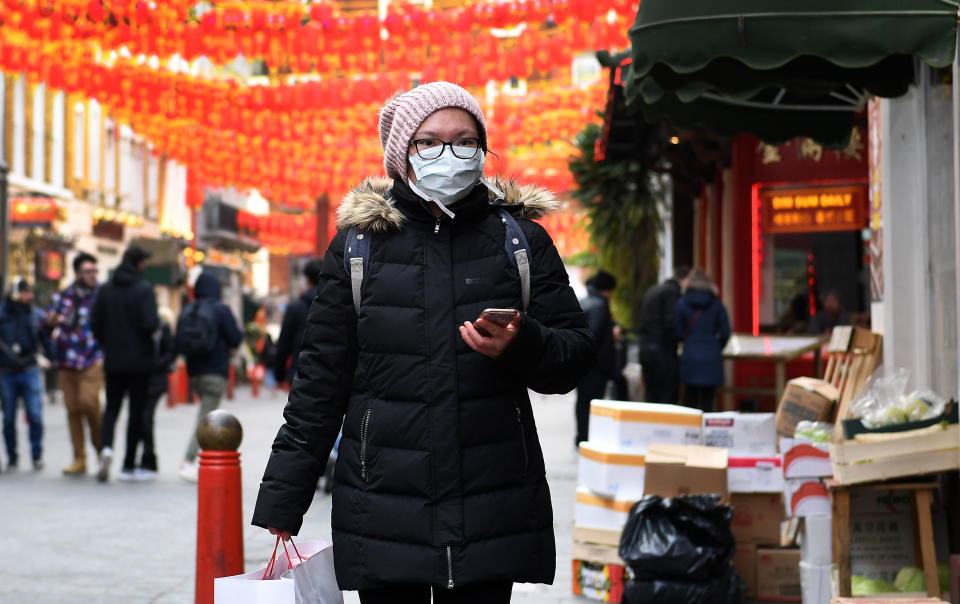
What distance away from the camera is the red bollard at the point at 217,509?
220 inches

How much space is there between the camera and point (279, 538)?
12.2ft

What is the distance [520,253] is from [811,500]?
3368 mm

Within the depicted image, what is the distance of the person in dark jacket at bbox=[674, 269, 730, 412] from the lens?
1350 centimetres

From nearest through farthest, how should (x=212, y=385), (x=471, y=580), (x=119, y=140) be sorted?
(x=471, y=580) < (x=212, y=385) < (x=119, y=140)

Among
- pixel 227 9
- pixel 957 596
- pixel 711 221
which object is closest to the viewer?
pixel 957 596

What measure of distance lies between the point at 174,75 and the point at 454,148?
58.0ft

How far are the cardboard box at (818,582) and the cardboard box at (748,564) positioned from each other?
715 millimetres

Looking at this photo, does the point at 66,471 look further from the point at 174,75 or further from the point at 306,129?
the point at 306,129

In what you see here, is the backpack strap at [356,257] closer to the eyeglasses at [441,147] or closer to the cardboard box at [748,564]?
the eyeglasses at [441,147]

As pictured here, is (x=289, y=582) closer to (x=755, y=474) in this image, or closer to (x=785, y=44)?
(x=785, y=44)

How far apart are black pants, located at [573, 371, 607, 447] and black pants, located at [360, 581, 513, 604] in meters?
10.3

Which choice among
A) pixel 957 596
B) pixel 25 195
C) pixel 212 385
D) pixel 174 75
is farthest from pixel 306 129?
pixel 957 596

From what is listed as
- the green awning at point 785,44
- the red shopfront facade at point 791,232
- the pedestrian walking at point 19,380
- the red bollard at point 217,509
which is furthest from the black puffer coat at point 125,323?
the red shopfront facade at point 791,232

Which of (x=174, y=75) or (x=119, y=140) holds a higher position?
(x=119, y=140)
